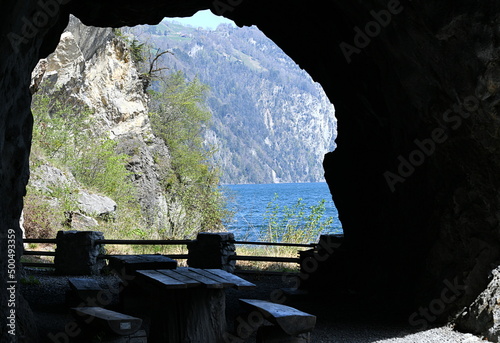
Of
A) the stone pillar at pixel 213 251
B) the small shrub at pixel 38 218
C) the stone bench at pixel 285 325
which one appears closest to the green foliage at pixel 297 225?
the stone pillar at pixel 213 251

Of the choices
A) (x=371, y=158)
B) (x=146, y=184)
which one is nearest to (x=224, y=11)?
(x=371, y=158)

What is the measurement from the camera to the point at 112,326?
529 cm

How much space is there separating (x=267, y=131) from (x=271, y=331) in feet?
568

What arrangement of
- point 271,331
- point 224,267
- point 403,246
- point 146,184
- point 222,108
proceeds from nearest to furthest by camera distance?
point 271,331
point 403,246
point 224,267
point 146,184
point 222,108

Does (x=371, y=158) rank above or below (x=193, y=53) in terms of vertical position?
below

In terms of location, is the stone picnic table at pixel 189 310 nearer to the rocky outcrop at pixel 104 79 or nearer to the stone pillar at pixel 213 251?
the stone pillar at pixel 213 251

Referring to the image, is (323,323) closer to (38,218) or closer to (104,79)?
(38,218)

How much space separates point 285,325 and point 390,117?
4.21 m

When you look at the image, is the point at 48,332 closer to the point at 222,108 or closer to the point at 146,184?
the point at 146,184

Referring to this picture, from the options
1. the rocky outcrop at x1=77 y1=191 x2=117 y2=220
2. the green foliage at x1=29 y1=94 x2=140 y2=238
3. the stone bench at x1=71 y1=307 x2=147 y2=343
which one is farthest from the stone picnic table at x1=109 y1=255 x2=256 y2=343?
the rocky outcrop at x1=77 y1=191 x2=117 y2=220

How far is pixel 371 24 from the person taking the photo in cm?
759

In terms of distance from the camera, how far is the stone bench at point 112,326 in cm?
532

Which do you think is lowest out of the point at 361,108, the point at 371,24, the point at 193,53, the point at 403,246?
the point at 403,246

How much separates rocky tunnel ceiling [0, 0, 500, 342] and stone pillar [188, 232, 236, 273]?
8.46 ft
